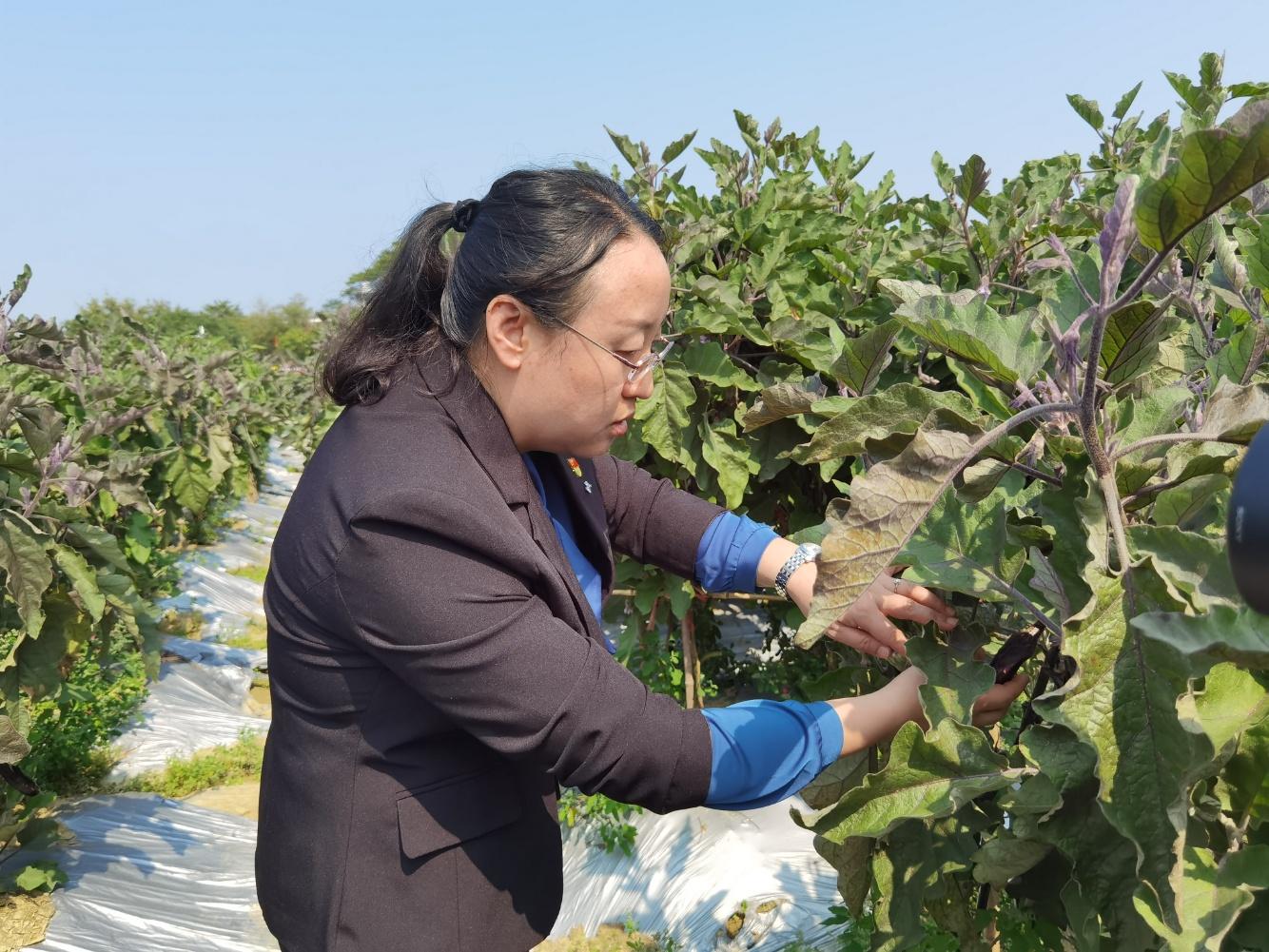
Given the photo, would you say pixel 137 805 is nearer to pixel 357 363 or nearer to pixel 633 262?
pixel 357 363

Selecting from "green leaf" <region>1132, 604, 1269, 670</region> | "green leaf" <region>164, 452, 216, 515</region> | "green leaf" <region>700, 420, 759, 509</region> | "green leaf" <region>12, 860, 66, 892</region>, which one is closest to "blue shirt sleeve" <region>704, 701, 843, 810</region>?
"green leaf" <region>1132, 604, 1269, 670</region>

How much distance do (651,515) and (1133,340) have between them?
1.21 metres

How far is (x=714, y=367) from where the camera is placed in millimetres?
3164

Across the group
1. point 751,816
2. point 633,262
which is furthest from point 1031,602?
point 751,816

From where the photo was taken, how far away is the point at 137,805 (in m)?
4.71

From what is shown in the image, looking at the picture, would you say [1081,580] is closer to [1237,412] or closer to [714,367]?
[1237,412]

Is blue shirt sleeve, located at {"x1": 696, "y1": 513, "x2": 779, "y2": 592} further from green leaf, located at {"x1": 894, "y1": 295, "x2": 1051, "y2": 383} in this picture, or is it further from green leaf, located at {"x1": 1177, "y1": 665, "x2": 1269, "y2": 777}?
green leaf, located at {"x1": 1177, "y1": 665, "x2": 1269, "y2": 777}

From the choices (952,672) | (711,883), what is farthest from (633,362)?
(711,883)

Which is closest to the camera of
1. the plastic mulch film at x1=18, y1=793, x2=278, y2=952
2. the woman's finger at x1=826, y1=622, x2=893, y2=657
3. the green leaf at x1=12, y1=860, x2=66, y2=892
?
the woman's finger at x1=826, y1=622, x2=893, y2=657

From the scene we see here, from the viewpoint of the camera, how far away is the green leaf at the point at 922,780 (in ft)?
3.96

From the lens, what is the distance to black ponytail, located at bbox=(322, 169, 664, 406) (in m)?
1.75

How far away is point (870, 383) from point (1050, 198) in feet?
5.04

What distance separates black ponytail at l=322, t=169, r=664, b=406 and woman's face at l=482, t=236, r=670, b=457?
0.10ft

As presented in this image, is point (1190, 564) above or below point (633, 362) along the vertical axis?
below
